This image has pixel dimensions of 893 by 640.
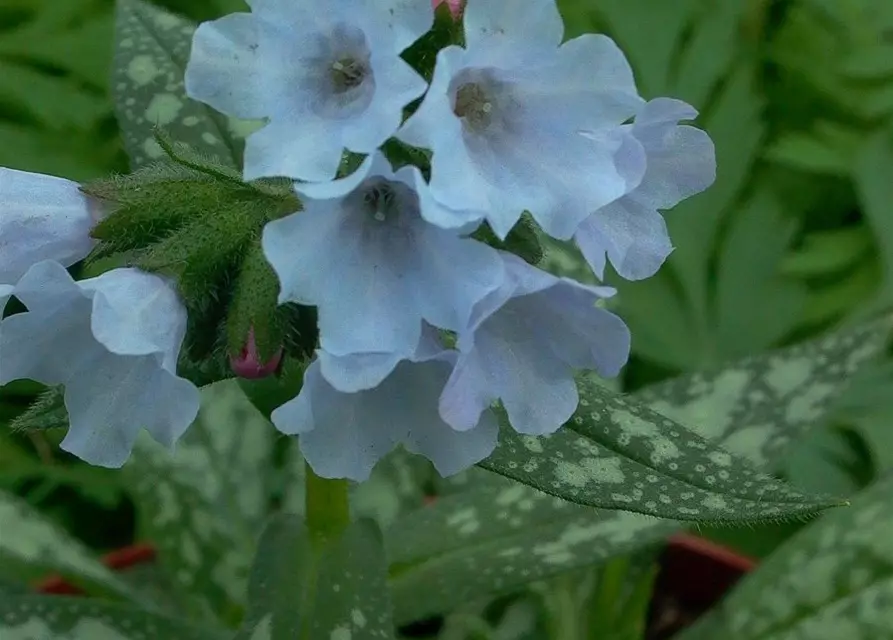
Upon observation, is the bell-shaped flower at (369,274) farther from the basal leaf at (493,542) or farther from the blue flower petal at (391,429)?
the basal leaf at (493,542)

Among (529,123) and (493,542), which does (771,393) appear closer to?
(493,542)

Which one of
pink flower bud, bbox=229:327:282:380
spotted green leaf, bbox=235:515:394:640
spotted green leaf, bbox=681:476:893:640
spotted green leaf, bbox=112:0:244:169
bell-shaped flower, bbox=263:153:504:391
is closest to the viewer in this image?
bell-shaped flower, bbox=263:153:504:391

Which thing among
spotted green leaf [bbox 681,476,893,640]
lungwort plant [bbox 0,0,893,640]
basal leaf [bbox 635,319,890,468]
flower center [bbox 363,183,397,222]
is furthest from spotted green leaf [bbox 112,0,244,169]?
spotted green leaf [bbox 681,476,893,640]

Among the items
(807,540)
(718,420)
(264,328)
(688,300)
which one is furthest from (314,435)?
(688,300)

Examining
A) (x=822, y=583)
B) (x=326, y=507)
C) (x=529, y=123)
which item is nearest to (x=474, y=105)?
(x=529, y=123)

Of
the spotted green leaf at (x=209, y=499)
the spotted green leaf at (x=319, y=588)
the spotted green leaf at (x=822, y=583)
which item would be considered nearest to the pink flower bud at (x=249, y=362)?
the spotted green leaf at (x=319, y=588)

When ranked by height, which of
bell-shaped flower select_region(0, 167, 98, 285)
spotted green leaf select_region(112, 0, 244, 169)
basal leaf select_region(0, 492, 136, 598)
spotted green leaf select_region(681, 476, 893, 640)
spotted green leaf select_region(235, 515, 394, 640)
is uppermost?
bell-shaped flower select_region(0, 167, 98, 285)

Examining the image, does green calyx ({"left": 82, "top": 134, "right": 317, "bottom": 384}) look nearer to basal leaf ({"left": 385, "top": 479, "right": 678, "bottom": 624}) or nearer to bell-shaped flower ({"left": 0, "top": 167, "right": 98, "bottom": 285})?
bell-shaped flower ({"left": 0, "top": 167, "right": 98, "bottom": 285})
